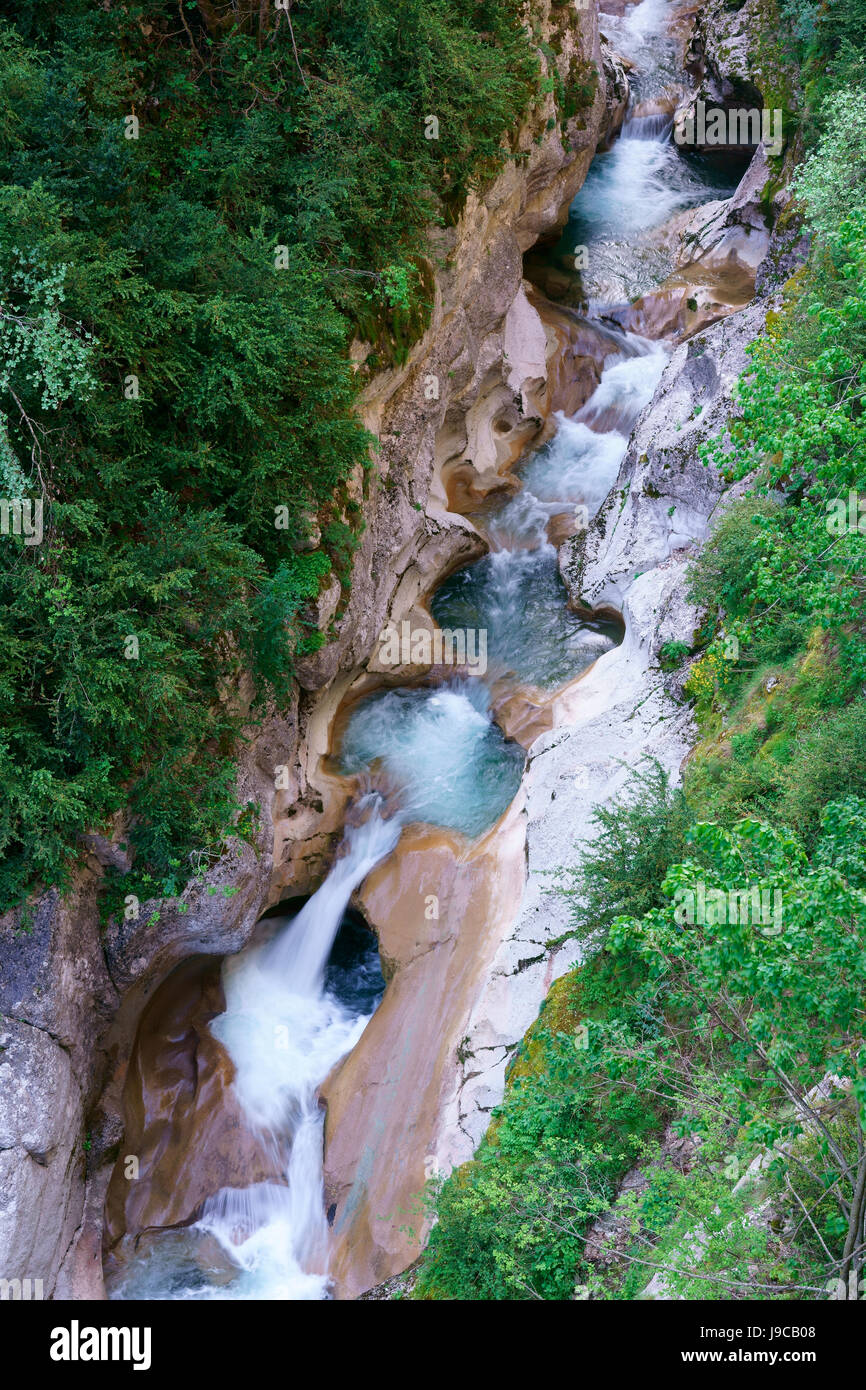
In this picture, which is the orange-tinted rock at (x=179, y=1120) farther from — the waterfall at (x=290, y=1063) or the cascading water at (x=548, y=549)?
the cascading water at (x=548, y=549)

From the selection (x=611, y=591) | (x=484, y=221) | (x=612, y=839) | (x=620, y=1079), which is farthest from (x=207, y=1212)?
(x=484, y=221)

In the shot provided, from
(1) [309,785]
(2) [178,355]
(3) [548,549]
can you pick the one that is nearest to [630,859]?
(1) [309,785]

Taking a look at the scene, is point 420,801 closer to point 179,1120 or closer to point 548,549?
point 179,1120

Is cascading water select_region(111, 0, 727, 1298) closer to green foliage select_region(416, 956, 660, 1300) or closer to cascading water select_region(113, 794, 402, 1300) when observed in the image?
cascading water select_region(113, 794, 402, 1300)

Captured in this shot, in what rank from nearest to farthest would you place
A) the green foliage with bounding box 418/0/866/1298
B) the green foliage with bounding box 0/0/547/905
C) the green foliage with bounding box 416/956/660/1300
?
1. the green foliage with bounding box 418/0/866/1298
2. the green foliage with bounding box 416/956/660/1300
3. the green foliage with bounding box 0/0/547/905

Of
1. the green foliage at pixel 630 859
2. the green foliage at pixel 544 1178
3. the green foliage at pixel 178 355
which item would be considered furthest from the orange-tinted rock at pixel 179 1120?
the green foliage at pixel 630 859

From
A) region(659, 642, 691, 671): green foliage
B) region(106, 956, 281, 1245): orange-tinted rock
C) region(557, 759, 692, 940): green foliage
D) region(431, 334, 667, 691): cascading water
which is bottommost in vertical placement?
region(106, 956, 281, 1245): orange-tinted rock

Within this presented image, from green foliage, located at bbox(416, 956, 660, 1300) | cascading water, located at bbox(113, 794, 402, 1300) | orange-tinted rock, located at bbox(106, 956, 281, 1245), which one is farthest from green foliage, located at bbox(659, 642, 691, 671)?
orange-tinted rock, located at bbox(106, 956, 281, 1245)

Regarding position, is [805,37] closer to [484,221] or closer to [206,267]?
[484,221]
